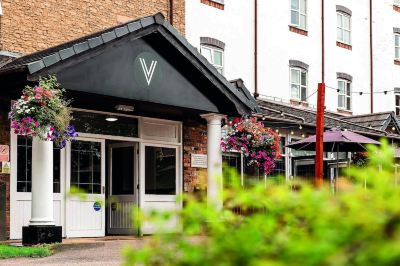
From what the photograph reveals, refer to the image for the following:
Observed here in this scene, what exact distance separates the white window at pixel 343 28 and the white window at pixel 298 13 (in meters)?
2.14

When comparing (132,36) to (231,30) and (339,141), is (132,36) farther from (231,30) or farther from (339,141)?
(231,30)

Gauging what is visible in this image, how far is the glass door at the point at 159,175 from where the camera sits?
1605 centimetres

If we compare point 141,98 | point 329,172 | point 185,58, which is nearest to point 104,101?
point 141,98

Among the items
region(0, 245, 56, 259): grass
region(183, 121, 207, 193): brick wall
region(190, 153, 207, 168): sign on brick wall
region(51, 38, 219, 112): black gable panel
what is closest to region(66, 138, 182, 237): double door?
region(183, 121, 207, 193): brick wall

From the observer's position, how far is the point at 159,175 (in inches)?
647

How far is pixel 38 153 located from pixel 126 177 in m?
4.42

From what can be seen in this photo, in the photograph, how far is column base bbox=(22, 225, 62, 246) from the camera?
38.5 ft

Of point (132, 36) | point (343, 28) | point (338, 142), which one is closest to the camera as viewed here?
point (132, 36)

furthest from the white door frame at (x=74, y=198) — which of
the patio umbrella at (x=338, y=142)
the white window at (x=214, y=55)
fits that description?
the white window at (x=214, y=55)

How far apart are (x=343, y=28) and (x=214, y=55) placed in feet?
24.0

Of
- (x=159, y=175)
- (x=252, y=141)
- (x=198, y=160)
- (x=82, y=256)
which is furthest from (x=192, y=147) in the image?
(x=82, y=256)

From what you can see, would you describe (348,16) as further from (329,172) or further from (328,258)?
(328,258)

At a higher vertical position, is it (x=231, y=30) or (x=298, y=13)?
(x=298, y=13)

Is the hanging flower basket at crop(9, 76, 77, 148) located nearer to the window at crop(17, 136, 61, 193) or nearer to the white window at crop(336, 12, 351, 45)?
the window at crop(17, 136, 61, 193)
